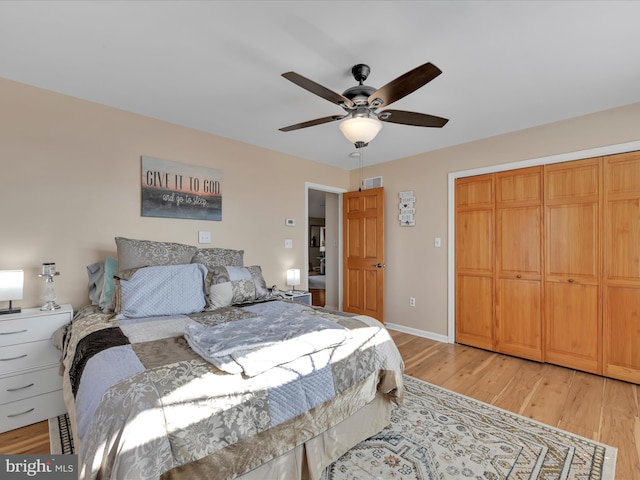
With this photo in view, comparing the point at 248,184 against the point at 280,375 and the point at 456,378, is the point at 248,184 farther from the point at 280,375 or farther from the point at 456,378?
the point at 456,378

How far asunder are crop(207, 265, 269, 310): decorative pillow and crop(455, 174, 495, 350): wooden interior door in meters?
2.50

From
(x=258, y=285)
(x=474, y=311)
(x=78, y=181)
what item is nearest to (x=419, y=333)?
(x=474, y=311)

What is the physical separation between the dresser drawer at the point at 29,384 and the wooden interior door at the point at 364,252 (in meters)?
3.53

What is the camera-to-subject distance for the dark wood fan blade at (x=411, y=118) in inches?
79.4

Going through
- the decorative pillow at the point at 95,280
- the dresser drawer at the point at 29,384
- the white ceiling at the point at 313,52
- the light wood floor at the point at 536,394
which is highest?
the white ceiling at the point at 313,52

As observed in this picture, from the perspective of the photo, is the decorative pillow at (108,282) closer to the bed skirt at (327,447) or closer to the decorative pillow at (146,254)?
the decorative pillow at (146,254)

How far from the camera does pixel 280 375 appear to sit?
54.3 inches

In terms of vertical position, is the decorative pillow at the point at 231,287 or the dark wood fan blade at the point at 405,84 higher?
the dark wood fan blade at the point at 405,84

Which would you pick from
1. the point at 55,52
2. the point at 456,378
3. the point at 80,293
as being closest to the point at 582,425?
the point at 456,378

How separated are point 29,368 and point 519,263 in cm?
445

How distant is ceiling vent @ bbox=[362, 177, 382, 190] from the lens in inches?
183

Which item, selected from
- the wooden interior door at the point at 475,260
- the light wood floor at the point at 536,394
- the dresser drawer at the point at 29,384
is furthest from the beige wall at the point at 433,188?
the dresser drawer at the point at 29,384

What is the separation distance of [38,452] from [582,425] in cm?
352

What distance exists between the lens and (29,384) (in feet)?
6.91
